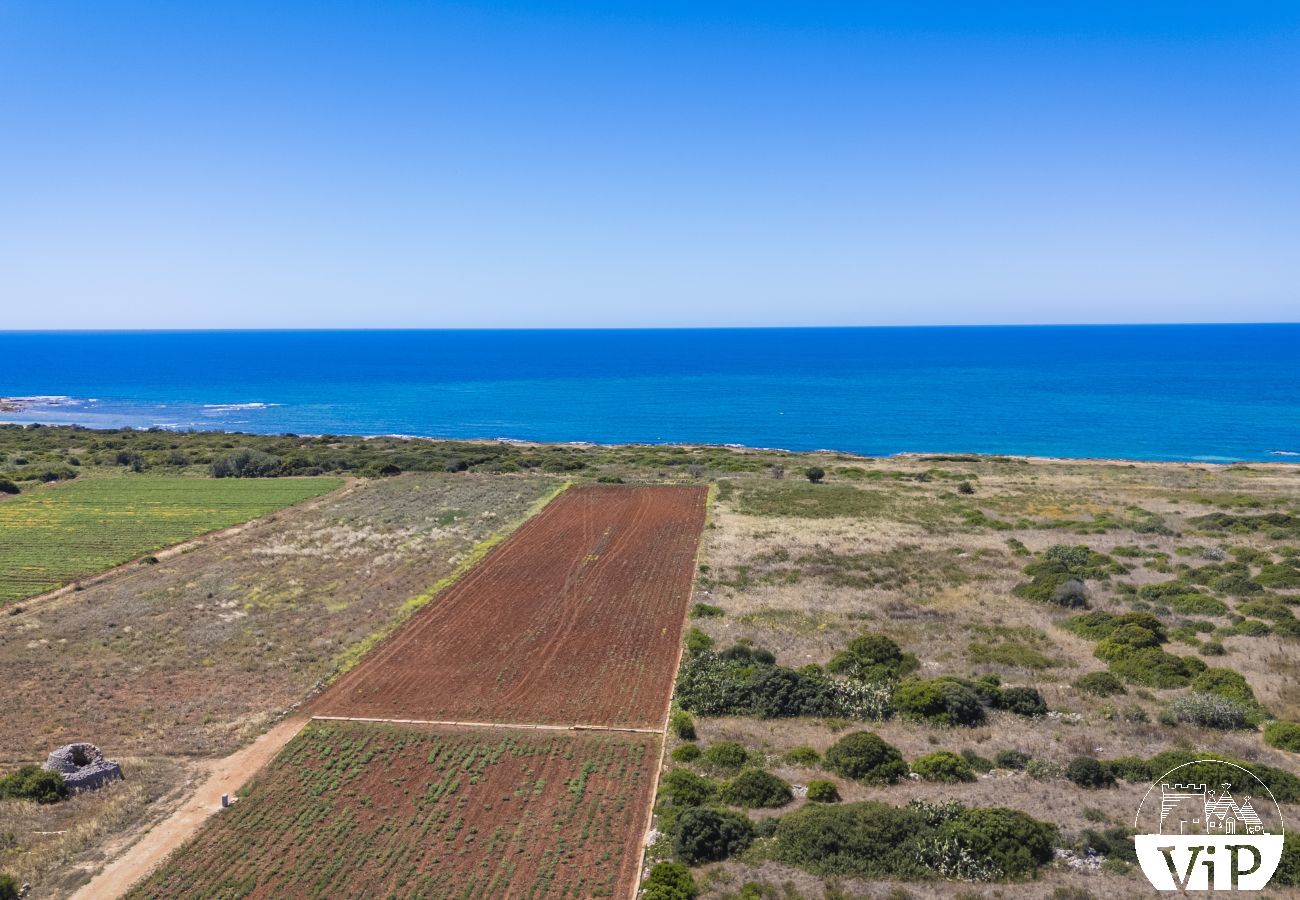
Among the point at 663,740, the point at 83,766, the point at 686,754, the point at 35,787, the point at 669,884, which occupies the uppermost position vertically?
the point at 35,787

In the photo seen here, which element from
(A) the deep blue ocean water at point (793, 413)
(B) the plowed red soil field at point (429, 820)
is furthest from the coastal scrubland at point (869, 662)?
(A) the deep blue ocean water at point (793, 413)

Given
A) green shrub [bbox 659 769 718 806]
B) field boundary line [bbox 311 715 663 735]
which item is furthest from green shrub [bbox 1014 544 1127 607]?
green shrub [bbox 659 769 718 806]

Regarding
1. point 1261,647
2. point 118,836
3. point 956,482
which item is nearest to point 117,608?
point 118,836

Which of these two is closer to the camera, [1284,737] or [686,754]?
[1284,737]

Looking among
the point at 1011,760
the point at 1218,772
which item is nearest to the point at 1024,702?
the point at 1011,760

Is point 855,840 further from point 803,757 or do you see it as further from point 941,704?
point 941,704

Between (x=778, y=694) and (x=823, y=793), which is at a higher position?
(x=778, y=694)

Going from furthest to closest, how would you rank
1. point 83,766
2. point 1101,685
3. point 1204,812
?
point 1101,685 → point 83,766 → point 1204,812
